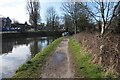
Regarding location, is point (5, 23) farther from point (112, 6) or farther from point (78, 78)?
Answer: point (78, 78)

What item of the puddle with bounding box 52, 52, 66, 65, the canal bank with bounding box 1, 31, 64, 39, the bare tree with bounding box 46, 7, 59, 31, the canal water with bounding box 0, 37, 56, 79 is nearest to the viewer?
the canal water with bounding box 0, 37, 56, 79

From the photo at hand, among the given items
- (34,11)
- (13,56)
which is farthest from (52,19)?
(13,56)

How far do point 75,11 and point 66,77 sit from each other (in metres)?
45.0

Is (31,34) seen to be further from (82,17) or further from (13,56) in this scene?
(13,56)

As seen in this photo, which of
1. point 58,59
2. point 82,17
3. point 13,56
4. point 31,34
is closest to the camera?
point 58,59

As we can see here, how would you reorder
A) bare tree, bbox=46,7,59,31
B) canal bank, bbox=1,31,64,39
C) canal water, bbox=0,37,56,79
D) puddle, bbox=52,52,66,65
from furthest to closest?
bare tree, bbox=46,7,59,31
canal bank, bbox=1,31,64,39
puddle, bbox=52,52,66,65
canal water, bbox=0,37,56,79

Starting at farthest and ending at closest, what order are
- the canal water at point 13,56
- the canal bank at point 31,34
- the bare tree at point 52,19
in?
the bare tree at point 52,19 → the canal bank at point 31,34 → the canal water at point 13,56

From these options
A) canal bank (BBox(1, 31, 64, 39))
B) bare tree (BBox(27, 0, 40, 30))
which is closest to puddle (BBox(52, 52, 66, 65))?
canal bank (BBox(1, 31, 64, 39))

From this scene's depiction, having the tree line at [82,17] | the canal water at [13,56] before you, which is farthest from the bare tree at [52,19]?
the canal water at [13,56]

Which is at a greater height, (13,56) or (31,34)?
(31,34)

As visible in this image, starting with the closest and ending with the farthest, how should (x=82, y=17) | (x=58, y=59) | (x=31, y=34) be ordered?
1. (x=58, y=59)
2. (x=82, y=17)
3. (x=31, y=34)

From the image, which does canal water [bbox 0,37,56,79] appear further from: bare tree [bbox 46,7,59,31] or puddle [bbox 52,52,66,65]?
bare tree [bbox 46,7,59,31]

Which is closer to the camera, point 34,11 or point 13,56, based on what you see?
point 13,56

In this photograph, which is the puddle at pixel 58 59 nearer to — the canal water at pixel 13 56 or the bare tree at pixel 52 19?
the canal water at pixel 13 56
